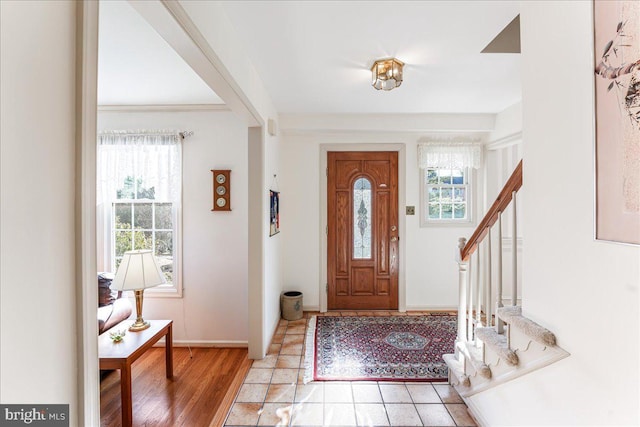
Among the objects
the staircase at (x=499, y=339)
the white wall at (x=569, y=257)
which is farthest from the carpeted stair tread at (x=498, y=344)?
the white wall at (x=569, y=257)

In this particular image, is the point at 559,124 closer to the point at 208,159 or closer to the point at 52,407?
the point at 52,407

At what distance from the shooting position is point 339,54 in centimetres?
225

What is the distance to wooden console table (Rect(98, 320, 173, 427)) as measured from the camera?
6.31 ft

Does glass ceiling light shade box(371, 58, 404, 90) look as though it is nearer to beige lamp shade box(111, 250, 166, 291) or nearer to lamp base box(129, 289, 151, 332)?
beige lamp shade box(111, 250, 166, 291)

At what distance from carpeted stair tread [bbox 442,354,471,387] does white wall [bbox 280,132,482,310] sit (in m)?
1.70

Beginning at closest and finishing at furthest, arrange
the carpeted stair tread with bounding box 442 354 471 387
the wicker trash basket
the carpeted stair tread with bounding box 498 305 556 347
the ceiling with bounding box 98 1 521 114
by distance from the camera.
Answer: the carpeted stair tread with bounding box 498 305 556 347 < the ceiling with bounding box 98 1 521 114 < the carpeted stair tread with bounding box 442 354 471 387 < the wicker trash basket

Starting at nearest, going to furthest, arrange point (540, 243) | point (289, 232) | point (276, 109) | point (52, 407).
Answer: point (52, 407)
point (540, 243)
point (276, 109)
point (289, 232)

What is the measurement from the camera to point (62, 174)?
0.68 metres

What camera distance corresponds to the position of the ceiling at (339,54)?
1.75 meters

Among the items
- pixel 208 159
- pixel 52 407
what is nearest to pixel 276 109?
pixel 208 159

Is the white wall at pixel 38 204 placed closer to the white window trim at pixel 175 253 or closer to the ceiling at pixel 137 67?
the ceiling at pixel 137 67

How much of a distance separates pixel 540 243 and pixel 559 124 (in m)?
0.52

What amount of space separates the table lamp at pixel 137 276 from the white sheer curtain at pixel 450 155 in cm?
325

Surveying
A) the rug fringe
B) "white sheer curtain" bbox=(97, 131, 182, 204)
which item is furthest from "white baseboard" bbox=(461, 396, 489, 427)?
"white sheer curtain" bbox=(97, 131, 182, 204)
